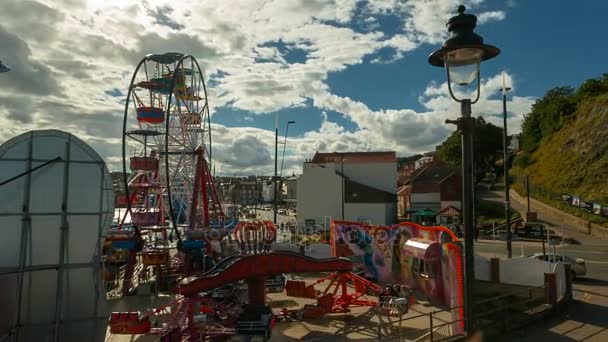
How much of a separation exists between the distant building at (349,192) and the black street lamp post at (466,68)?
153ft

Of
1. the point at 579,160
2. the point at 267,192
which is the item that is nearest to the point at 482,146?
the point at 579,160

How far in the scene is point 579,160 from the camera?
160 ft

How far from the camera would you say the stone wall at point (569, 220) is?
3647 cm

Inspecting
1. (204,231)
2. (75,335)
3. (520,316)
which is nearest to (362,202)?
(204,231)

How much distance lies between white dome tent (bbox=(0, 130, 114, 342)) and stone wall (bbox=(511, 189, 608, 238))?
3998 centimetres

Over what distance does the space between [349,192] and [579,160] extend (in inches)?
1010

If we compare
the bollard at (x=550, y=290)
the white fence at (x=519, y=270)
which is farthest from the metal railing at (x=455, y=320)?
the white fence at (x=519, y=270)

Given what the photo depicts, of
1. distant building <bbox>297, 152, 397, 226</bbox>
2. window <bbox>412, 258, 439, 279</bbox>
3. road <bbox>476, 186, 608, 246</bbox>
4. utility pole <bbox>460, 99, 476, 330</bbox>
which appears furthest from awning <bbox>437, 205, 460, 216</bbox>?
utility pole <bbox>460, 99, 476, 330</bbox>

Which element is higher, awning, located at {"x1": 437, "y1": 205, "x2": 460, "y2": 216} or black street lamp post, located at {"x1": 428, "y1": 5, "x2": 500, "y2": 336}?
black street lamp post, located at {"x1": 428, "y1": 5, "x2": 500, "y2": 336}

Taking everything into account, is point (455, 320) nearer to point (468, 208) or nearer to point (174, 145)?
point (468, 208)

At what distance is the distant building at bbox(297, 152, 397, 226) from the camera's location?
53.6 metres

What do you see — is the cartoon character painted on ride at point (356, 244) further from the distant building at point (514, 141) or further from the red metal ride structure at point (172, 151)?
the distant building at point (514, 141)

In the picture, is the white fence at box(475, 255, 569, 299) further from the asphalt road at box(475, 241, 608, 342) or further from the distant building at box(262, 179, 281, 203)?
the distant building at box(262, 179, 281, 203)

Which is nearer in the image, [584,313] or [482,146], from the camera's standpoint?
[584,313]
